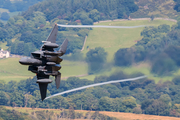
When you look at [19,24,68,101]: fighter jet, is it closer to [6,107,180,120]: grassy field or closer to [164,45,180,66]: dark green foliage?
[6,107,180,120]: grassy field

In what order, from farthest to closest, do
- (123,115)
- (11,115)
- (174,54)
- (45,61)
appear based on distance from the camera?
(123,115) → (174,54) → (11,115) → (45,61)

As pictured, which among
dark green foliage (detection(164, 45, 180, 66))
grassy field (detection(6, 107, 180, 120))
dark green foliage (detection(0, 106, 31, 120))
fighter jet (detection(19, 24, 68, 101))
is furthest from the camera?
dark green foliage (detection(164, 45, 180, 66))

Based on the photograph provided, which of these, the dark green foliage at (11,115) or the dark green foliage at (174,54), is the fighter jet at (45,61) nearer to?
the dark green foliage at (11,115)

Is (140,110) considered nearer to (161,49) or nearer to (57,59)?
(161,49)

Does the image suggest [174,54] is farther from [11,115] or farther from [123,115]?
[11,115]

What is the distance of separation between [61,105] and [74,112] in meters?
11.1

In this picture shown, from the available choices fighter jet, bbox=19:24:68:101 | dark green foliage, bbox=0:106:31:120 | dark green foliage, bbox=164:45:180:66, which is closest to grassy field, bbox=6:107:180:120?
dark green foliage, bbox=0:106:31:120

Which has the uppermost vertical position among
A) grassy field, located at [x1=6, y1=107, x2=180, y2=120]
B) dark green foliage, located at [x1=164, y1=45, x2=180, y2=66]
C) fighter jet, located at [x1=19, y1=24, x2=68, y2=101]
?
fighter jet, located at [x1=19, y1=24, x2=68, y2=101]

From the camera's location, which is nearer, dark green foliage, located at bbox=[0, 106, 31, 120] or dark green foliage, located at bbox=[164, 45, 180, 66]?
dark green foliage, located at bbox=[0, 106, 31, 120]

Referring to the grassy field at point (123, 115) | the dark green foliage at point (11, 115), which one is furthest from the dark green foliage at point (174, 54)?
the dark green foliage at point (11, 115)

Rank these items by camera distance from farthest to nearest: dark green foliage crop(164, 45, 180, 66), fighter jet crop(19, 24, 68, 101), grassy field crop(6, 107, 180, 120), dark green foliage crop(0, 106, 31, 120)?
1. dark green foliage crop(164, 45, 180, 66)
2. grassy field crop(6, 107, 180, 120)
3. dark green foliage crop(0, 106, 31, 120)
4. fighter jet crop(19, 24, 68, 101)

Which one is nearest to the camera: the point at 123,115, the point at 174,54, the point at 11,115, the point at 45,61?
the point at 45,61

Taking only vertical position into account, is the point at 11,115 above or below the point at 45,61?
below

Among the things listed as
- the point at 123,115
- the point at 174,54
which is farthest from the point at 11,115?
the point at 174,54
